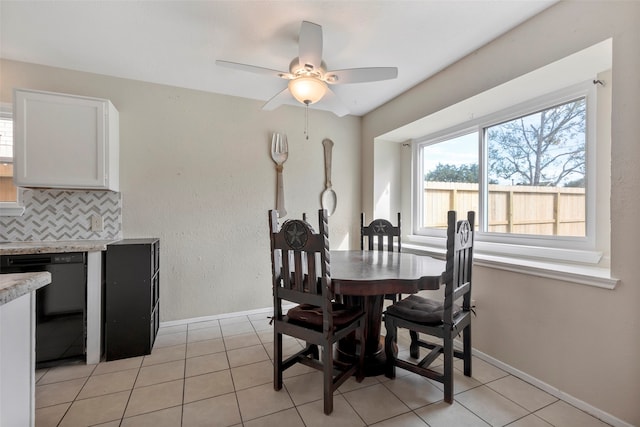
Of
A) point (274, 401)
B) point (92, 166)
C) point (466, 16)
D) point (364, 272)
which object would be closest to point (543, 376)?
point (364, 272)

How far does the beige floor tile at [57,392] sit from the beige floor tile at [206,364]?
25.5 inches

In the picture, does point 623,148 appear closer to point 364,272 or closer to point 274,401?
point 364,272

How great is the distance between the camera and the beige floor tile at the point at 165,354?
2209 mm

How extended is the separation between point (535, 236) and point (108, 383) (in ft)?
10.7

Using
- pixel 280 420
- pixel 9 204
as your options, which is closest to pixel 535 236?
pixel 280 420

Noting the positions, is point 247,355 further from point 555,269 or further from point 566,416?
point 555,269

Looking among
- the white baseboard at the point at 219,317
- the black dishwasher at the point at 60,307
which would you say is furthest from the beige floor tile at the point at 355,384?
the black dishwasher at the point at 60,307

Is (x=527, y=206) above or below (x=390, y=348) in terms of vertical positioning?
above

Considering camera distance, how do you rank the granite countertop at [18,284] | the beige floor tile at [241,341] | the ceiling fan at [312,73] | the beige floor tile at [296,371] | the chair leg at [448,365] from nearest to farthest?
the granite countertop at [18,284] → the chair leg at [448,365] → the ceiling fan at [312,73] → the beige floor tile at [296,371] → the beige floor tile at [241,341]

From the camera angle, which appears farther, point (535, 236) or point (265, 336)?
point (265, 336)

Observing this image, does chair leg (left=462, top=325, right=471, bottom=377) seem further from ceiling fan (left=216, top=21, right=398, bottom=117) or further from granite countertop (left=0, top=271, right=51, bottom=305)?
granite countertop (left=0, top=271, right=51, bottom=305)

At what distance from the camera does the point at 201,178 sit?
3008mm

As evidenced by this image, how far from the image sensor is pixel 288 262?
1692mm

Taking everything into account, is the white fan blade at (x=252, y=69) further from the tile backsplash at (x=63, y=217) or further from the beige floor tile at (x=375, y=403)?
the beige floor tile at (x=375, y=403)
